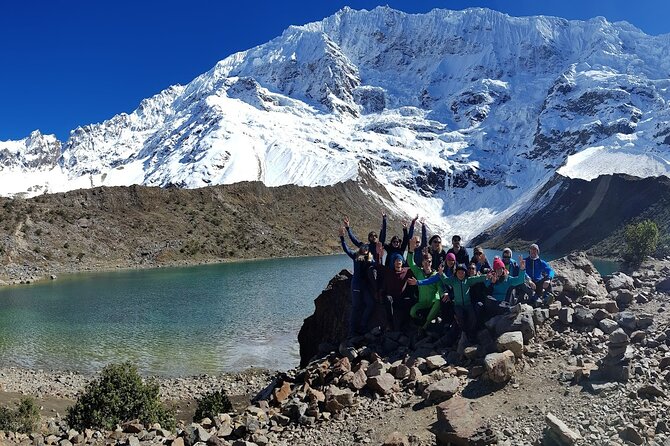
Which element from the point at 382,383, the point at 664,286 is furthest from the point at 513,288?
the point at 664,286

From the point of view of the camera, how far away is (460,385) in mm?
12688

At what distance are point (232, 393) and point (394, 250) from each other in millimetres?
10418

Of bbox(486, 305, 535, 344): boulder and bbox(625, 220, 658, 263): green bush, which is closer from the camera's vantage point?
bbox(486, 305, 535, 344): boulder

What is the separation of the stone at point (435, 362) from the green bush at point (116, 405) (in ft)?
23.9

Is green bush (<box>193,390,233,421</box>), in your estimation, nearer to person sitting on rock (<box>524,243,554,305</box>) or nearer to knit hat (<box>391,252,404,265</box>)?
knit hat (<box>391,252,404,265</box>)

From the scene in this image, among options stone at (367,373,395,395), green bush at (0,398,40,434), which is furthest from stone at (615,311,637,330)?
green bush at (0,398,40,434)

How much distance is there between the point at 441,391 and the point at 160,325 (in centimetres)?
3118

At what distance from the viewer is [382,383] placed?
43.9ft

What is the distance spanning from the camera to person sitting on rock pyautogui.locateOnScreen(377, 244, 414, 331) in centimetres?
1680

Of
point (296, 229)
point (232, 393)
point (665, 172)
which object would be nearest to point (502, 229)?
point (665, 172)

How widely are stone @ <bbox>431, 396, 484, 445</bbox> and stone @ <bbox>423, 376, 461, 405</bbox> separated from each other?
1.01 m

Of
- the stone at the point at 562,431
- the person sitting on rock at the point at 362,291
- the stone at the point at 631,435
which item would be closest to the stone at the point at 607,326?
the stone at the point at 631,435

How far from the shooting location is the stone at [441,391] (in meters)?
12.2

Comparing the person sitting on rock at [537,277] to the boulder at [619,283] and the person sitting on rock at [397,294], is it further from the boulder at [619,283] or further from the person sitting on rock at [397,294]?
the person sitting on rock at [397,294]
